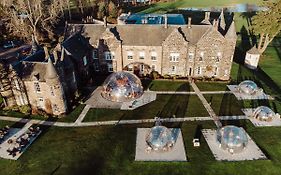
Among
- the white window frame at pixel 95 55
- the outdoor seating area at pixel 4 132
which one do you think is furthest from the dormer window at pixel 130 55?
the outdoor seating area at pixel 4 132

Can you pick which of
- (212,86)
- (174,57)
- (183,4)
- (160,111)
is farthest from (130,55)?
(183,4)

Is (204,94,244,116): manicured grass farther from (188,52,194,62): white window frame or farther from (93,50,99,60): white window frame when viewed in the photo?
(93,50,99,60): white window frame

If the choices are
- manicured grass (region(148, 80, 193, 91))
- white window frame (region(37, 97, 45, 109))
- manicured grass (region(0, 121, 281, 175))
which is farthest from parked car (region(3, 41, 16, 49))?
manicured grass (region(148, 80, 193, 91))

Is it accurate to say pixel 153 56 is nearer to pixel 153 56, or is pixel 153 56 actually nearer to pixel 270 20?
pixel 153 56

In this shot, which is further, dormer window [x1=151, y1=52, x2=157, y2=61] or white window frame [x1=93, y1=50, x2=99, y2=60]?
white window frame [x1=93, y1=50, x2=99, y2=60]

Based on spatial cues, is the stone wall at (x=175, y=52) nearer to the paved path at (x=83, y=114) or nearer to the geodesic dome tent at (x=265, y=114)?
the geodesic dome tent at (x=265, y=114)

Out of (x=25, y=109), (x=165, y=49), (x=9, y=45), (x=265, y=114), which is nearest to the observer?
(x=265, y=114)

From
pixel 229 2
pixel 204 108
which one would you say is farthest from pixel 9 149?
pixel 229 2
